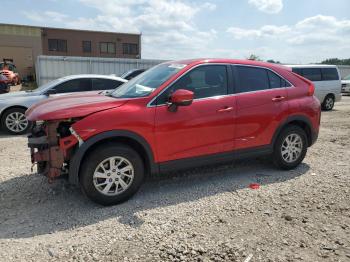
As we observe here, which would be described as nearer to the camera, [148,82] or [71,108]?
[71,108]

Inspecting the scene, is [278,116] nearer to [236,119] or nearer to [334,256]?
[236,119]

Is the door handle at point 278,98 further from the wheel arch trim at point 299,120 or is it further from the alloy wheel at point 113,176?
the alloy wheel at point 113,176

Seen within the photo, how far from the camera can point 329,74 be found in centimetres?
1449

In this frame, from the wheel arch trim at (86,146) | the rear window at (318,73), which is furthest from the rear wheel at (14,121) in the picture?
the rear window at (318,73)

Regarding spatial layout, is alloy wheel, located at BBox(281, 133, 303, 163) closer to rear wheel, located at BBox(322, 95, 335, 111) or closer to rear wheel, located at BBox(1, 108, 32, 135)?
rear wheel, located at BBox(1, 108, 32, 135)

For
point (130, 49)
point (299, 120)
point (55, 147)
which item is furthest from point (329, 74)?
point (130, 49)

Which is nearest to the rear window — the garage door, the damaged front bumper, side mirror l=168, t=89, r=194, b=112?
side mirror l=168, t=89, r=194, b=112

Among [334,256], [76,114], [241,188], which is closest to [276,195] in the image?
[241,188]

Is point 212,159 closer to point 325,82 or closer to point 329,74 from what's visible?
point 325,82

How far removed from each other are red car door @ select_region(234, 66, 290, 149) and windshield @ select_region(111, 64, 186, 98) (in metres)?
1.01

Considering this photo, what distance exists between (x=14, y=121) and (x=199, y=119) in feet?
19.5

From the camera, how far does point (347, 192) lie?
15.6 feet

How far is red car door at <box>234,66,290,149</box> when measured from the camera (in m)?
4.98

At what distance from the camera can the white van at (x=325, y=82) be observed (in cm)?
1398
